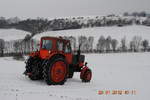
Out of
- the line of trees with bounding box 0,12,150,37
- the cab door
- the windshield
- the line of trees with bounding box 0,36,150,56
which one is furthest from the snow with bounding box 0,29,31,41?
the windshield

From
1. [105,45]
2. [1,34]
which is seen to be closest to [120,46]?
[105,45]

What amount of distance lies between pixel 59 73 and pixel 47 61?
2.98 ft

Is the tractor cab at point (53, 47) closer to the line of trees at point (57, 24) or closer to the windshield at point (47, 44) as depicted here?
the windshield at point (47, 44)

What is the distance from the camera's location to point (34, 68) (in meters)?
10.8

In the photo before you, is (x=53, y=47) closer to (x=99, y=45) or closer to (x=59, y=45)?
(x=59, y=45)

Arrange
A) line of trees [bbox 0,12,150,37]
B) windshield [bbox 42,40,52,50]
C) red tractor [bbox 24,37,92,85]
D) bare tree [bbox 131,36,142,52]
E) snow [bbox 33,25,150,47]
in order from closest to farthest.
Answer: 1. red tractor [bbox 24,37,92,85]
2. windshield [bbox 42,40,52,50]
3. bare tree [bbox 131,36,142,52]
4. snow [bbox 33,25,150,47]
5. line of trees [bbox 0,12,150,37]

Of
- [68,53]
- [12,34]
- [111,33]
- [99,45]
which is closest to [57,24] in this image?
[12,34]

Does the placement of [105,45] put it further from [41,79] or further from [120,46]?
[41,79]

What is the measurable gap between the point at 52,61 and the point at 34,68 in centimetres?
148

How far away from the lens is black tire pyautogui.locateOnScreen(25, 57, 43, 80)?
10.6 m

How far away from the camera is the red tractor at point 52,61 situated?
32.2 feet

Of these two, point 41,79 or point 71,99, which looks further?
point 41,79

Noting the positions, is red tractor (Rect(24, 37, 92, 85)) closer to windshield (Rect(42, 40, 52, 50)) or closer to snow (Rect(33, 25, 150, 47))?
windshield (Rect(42, 40, 52, 50))

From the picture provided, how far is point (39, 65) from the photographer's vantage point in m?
10.7
